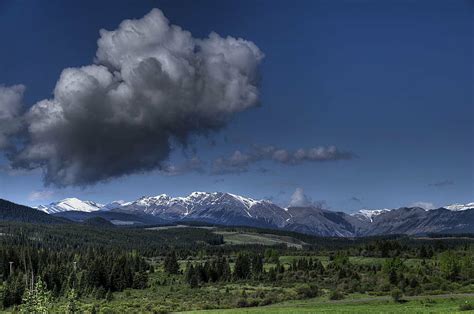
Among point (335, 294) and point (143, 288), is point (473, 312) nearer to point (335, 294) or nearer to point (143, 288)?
point (335, 294)

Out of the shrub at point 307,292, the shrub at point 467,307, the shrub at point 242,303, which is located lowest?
Result: the shrub at point 242,303

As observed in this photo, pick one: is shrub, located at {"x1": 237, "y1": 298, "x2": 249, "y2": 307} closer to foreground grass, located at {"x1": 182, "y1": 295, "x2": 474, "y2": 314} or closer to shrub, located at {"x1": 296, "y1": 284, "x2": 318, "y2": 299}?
shrub, located at {"x1": 296, "y1": 284, "x2": 318, "y2": 299}

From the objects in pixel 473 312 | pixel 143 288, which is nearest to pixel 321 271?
pixel 143 288

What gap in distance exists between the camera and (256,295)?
103 metres

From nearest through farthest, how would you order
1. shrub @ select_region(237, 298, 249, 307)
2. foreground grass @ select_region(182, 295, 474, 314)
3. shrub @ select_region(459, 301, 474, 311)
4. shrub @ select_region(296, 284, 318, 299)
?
shrub @ select_region(459, 301, 474, 311) < foreground grass @ select_region(182, 295, 474, 314) < shrub @ select_region(237, 298, 249, 307) < shrub @ select_region(296, 284, 318, 299)

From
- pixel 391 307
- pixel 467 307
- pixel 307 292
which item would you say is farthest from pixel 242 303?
pixel 467 307

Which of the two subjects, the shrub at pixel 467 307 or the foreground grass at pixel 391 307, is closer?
the shrub at pixel 467 307

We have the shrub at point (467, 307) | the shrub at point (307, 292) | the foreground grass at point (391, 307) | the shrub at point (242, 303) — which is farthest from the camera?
the shrub at point (307, 292)

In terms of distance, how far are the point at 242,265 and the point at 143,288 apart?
3468 cm

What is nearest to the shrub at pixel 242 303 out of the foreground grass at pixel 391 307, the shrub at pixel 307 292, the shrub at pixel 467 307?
the shrub at pixel 307 292

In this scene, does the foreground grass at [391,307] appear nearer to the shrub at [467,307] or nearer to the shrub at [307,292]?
the shrub at [467,307]

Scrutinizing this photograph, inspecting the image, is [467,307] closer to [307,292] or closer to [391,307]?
[391,307]

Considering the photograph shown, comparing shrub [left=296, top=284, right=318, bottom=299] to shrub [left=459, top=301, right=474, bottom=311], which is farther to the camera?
shrub [left=296, top=284, right=318, bottom=299]

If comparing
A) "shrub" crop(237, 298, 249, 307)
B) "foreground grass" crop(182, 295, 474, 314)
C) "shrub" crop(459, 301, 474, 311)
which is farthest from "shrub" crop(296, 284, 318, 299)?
"shrub" crop(459, 301, 474, 311)
